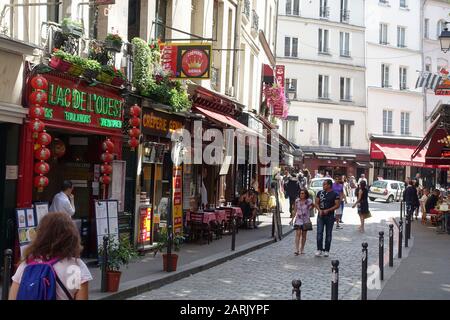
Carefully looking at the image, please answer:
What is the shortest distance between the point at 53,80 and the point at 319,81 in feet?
129

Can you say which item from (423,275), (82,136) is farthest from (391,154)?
(82,136)

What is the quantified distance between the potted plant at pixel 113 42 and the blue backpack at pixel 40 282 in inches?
342

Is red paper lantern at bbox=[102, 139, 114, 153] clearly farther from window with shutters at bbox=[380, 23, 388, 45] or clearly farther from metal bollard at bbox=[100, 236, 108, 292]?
window with shutters at bbox=[380, 23, 388, 45]

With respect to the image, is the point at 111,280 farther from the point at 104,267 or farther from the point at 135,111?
the point at 135,111

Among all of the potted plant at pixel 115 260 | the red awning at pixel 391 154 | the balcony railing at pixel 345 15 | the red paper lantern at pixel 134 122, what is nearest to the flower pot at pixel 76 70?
the red paper lantern at pixel 134 122

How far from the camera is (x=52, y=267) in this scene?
4035 millimetres

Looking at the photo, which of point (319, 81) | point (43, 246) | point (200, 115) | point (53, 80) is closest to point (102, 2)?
point (53, 80)

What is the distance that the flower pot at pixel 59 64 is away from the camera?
10.3 m

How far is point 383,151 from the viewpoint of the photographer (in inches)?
1884

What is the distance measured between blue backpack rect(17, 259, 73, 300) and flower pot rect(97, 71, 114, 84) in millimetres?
8102

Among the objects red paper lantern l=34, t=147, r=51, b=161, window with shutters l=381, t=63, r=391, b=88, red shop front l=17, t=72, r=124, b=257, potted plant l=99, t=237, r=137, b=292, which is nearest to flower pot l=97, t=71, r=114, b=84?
red shop front l=17, t=72, r=124, b=257

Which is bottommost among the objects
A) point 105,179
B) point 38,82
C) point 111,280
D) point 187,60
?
point 111,280

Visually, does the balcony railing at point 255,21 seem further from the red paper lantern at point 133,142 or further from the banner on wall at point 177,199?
the red paper lantern at point 133,142

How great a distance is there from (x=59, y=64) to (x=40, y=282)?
6.96 meters
